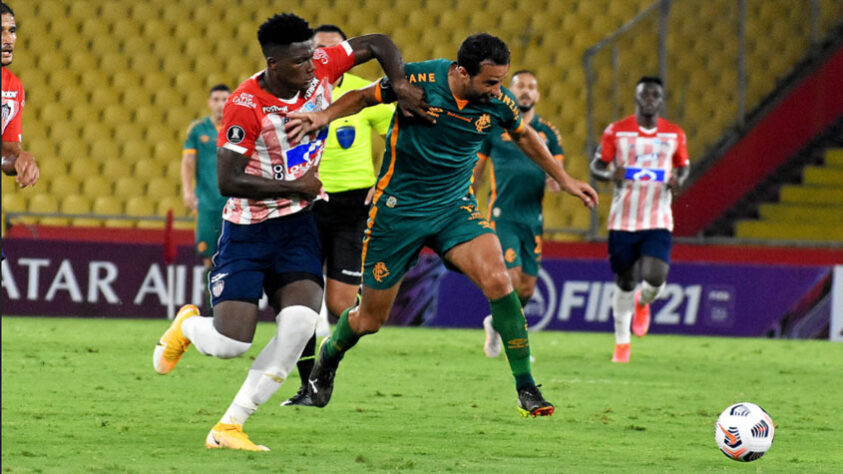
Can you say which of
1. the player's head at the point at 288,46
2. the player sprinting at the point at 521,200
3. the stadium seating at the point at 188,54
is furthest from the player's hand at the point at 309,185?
the stadium seating at the point at 188,54

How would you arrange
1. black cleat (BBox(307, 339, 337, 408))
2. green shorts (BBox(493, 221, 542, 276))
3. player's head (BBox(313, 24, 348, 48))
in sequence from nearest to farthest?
1. black cleat (BBox(307, 339, 337, 408))
2. player's head (BBox(313, 24, 348, 48))
3. green shorts (BBox(493, 221, 542, 276))

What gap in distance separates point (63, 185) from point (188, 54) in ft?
7.47

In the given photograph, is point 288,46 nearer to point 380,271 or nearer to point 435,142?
point 435,142

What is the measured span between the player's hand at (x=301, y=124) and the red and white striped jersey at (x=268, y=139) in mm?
75

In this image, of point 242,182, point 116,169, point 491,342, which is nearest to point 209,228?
point 491,342

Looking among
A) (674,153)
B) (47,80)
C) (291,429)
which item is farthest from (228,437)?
(47,80)

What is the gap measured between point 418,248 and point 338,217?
1332mm

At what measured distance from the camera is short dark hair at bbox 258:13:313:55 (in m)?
5.45

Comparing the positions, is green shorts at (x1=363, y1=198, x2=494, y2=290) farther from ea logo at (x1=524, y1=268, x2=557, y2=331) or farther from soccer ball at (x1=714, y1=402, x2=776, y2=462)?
ea logo at (x1=524, y1=268, x2=557, y2=331)

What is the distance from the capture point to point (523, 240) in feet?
33.2

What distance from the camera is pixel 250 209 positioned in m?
5.76

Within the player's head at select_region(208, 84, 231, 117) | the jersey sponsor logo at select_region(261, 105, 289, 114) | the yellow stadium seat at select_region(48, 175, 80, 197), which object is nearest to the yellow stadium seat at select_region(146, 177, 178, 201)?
the yellow stadium seat at select_region(48, 175, 80, 197)

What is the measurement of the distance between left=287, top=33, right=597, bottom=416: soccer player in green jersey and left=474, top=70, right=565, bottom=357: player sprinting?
3381 mm

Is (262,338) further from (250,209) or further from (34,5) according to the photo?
(34,5)
